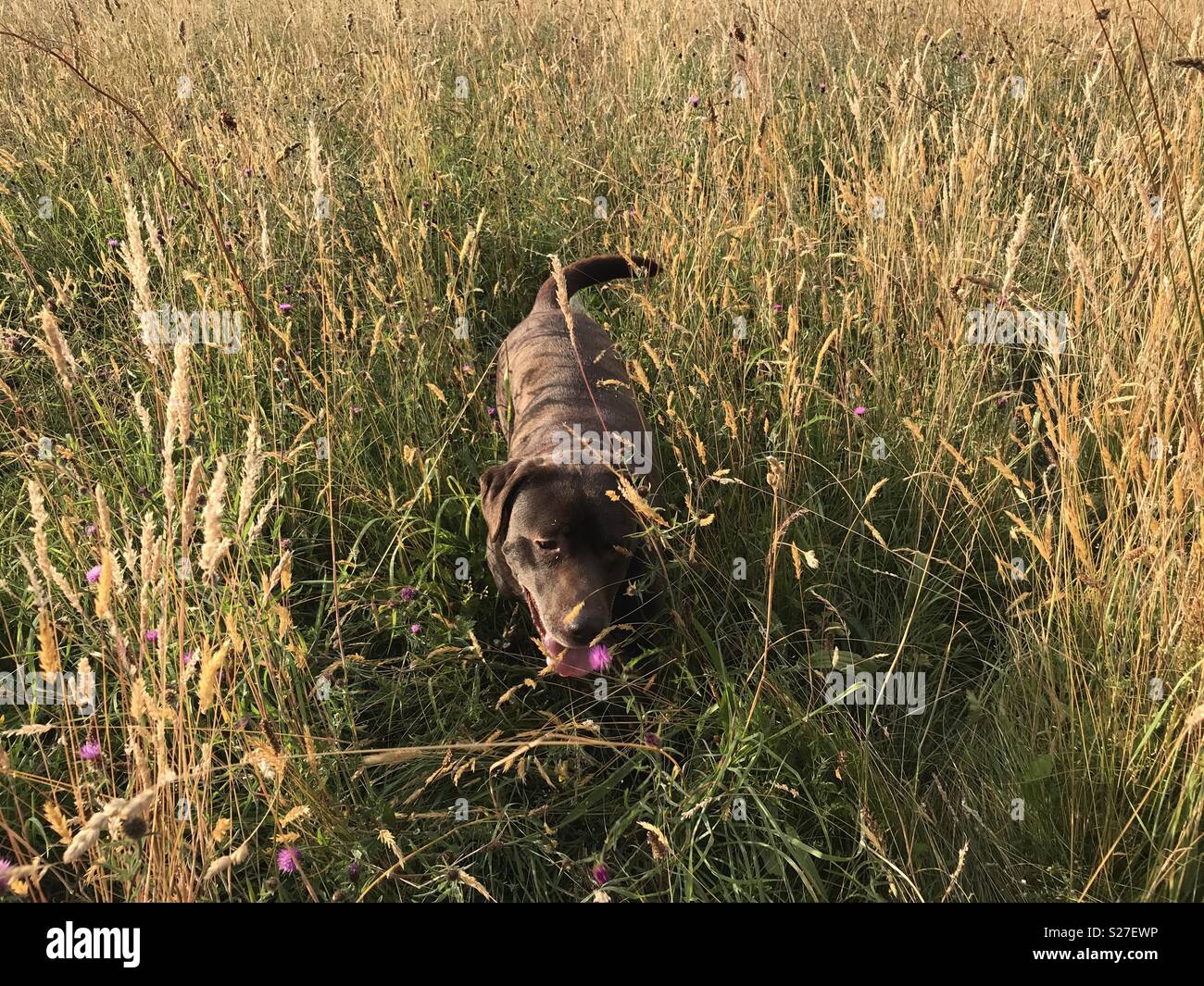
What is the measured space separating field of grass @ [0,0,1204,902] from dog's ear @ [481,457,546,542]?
0.17 meters

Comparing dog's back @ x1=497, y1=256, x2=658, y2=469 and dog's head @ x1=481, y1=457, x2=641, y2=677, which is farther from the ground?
dog's back @ x1=497, y1=256, x2=658, y2=469

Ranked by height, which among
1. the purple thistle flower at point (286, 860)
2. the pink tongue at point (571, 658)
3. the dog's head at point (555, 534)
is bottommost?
the purple thistle flower at point (286, 860)

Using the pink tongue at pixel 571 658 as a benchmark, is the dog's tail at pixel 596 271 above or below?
above

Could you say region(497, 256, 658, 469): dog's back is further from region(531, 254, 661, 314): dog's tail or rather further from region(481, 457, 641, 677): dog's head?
region(481, 457, 641, 677): dog's head

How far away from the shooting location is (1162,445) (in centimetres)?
170

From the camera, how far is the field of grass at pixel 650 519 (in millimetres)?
1699

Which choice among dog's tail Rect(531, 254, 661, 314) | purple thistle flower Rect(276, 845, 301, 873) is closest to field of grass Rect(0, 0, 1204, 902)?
purple thistle flower Rect(276, 845, 301, 873)

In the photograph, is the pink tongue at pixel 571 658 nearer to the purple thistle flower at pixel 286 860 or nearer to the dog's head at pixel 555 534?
the dog's head at pixel 555 534

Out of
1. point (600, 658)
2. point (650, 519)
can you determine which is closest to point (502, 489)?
point (650, 519)

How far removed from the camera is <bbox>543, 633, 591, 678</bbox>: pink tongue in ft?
8.07

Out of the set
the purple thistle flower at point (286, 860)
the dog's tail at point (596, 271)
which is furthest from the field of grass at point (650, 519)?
the dog's tail at point (596, 271)

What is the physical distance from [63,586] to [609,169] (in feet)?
11.3

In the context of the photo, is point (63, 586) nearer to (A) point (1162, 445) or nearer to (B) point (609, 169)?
(A) point (1162, 445)
